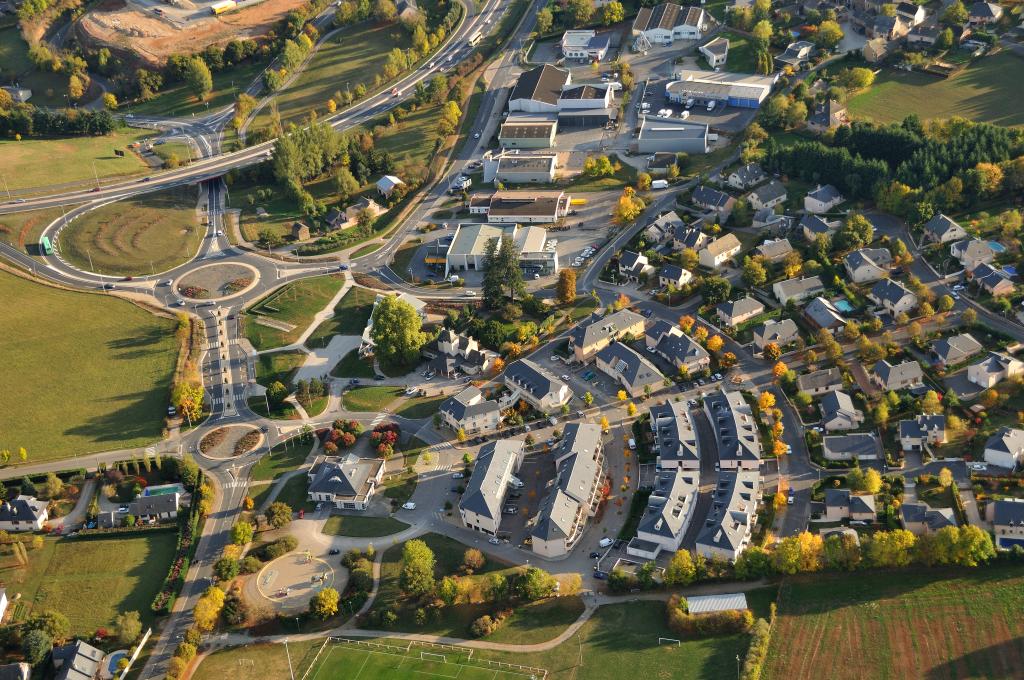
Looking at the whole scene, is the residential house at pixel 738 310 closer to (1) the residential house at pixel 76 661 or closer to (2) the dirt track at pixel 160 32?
(1) the residential house at pixel 76 661

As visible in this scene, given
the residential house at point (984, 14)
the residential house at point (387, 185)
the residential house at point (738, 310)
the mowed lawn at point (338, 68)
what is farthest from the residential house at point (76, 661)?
the residential house at point (984, 14)

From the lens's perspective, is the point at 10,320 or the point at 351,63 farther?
the point at 351,63

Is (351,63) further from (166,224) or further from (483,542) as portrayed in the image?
(483,542)

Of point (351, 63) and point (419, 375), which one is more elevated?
point (351, 63)

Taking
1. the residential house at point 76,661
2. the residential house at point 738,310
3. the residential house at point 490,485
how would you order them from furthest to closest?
the residential house at point 738,310 < the residential house at point 490,485 < the residential house at point 76,661

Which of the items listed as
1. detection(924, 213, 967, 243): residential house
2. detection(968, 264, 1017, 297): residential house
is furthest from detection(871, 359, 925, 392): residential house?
detection(924, 213, 967, 243): residential house

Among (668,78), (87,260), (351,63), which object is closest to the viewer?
(87,260)

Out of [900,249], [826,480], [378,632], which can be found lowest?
[378,632]

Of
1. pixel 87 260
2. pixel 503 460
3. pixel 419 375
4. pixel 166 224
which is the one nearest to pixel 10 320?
pixel 87 260
